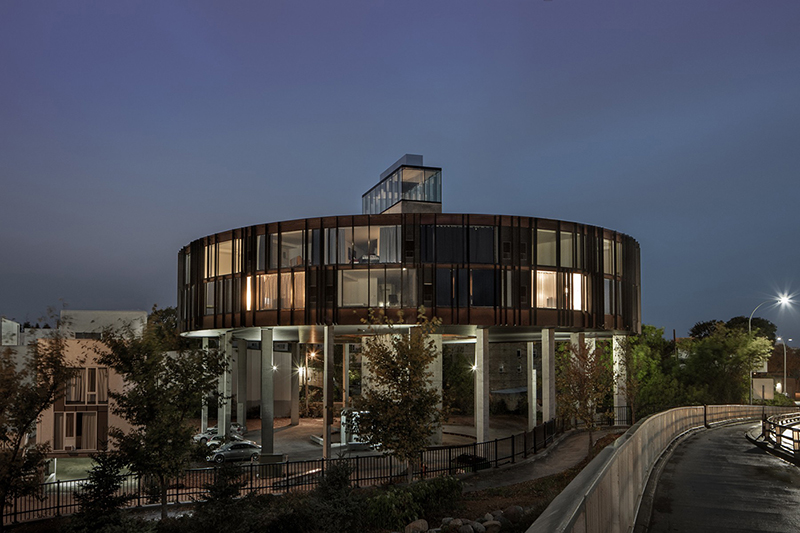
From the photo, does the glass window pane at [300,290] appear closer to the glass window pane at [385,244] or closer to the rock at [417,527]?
the glass window pane at [385,244]

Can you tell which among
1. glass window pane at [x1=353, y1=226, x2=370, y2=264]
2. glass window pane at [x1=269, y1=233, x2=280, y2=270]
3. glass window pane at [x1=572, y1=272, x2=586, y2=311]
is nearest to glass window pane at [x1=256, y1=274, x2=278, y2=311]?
glass window pane at [x1=269, y1=233, x2=280, y2=270]

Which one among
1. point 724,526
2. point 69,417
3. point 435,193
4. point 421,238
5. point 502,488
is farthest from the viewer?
point 435,193

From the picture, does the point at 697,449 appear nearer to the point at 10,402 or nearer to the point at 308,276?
the point at 308,276

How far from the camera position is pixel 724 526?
13047 mm

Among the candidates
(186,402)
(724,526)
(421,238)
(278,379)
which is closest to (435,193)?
(421,238)

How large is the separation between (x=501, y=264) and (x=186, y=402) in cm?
2129

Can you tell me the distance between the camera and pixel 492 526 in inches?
669

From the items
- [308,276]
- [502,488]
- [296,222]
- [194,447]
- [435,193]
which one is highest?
[435,193]

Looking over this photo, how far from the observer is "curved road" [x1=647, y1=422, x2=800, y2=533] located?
1331 centimetres

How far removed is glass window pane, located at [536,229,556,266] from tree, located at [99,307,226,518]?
22276 mm

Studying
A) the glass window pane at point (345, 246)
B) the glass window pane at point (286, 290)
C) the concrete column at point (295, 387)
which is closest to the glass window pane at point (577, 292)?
the glass window pane at point (345, 246)

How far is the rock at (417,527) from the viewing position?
18.0m

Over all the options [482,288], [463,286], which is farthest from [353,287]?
[482,288]

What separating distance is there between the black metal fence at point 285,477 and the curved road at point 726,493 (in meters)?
10.2
